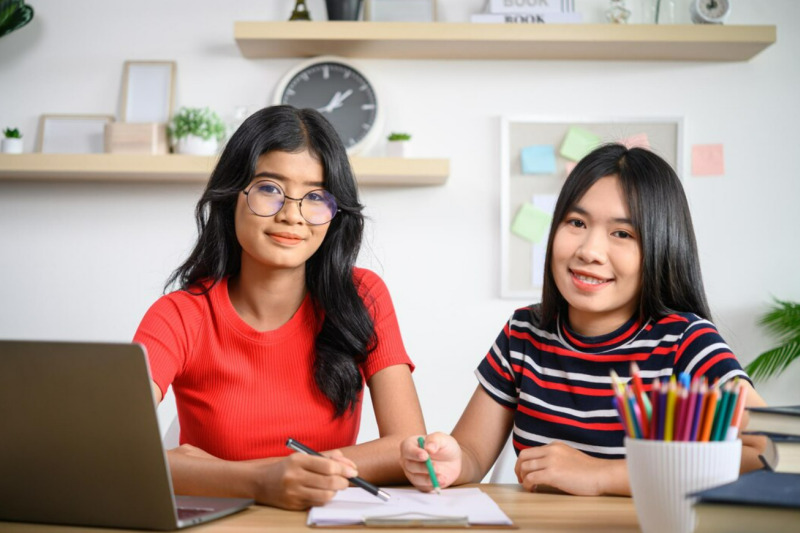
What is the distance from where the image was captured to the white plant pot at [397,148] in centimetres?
269

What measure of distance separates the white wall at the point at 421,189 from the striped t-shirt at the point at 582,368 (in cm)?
138

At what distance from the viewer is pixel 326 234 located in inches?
59.1

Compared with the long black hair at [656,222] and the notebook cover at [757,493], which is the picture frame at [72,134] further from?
the notebook cover at [757,493]

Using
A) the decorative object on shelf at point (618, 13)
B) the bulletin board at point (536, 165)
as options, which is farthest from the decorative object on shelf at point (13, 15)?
the decorative object on shelf at point (618, 13)

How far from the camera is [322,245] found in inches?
59.4

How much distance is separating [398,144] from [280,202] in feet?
4.47

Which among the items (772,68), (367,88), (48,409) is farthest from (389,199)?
(48,409)

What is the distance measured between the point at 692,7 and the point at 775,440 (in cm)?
225

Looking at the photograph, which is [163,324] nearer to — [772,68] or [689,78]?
[689,78]

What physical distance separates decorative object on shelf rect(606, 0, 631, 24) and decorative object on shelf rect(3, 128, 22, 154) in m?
1.96

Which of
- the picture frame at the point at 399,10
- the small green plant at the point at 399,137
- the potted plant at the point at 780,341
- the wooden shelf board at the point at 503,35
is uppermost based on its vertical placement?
the picture frame at the point at 399,10

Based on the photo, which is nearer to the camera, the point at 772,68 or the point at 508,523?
the point at 508,523

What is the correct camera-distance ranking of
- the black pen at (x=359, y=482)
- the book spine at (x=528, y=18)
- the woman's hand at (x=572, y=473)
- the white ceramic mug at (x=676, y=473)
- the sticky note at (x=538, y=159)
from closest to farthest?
1. the white ceramic mug at (x=676, y=473)
2. the black pen at (x=359, y=482)
3. the woman's hand at (x=572, y=473)
4. the book spine at (x=528, y=18)
5. the sticky note at (x=538, y=159)

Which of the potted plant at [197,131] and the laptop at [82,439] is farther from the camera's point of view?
the potted plant at [197,131]
